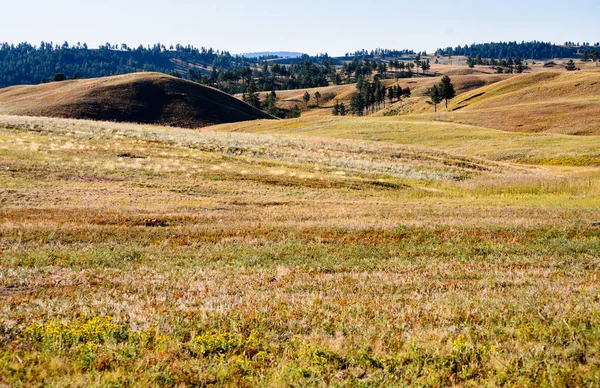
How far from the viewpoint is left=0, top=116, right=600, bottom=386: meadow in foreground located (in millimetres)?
6770

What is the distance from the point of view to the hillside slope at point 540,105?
87062mm

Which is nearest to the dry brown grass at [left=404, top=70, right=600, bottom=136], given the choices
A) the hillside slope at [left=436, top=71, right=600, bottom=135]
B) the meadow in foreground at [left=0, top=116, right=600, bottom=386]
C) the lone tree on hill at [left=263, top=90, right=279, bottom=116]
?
the hillside slope at [left=436, top=71, right=600, bottom=135]

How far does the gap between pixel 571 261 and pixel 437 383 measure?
33.2ft

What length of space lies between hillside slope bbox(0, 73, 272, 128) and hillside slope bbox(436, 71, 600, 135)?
204 feet

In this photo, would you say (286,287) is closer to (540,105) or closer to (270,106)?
(540,105)

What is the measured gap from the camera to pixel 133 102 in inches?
4943

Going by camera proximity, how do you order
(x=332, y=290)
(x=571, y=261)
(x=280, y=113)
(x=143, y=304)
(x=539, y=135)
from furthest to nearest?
(x=280, y=113) → (x=539, y=135) → (x=571, y=261) → (x=332, y=290) → (x=143, y=304)

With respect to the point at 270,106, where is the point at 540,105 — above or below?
below

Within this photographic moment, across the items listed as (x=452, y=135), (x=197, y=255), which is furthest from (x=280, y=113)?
(x=197, y=255)

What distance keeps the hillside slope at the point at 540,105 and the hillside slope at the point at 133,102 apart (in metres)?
62.3

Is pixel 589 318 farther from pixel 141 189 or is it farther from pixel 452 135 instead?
pixel 452 135

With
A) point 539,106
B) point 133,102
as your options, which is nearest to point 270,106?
point 133,102

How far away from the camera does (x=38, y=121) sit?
2586 inches

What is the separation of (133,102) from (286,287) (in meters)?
125
